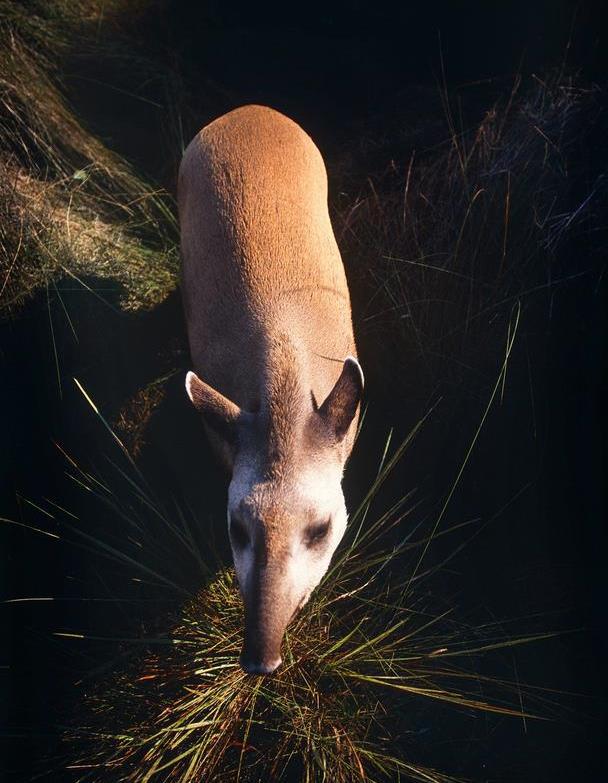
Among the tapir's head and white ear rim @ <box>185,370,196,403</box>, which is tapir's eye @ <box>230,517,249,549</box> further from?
white ear rim @ <box>185,370,196,403</box>

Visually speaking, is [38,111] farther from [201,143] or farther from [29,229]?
[201,143]

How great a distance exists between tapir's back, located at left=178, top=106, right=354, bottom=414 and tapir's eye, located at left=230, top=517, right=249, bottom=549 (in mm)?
631

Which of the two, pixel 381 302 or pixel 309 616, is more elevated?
pixel 381 302

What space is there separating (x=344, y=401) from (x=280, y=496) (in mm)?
500

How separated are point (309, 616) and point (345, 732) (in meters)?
0.56

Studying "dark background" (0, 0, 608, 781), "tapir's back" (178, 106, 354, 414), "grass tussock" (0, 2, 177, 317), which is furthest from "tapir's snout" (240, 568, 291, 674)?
"grass tussock" (0, 2, 177, 317)

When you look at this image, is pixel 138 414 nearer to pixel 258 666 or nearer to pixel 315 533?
pixel 315 533

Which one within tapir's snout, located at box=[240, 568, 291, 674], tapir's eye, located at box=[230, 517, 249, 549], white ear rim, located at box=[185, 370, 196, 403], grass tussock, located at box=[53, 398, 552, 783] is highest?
white ear rim, located at box=[185, 370, 196, 403]

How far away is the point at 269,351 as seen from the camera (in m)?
3.47

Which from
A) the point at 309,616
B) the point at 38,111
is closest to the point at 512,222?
the point at 309,616

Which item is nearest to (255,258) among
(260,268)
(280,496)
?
(260,268)

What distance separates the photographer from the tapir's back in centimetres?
365

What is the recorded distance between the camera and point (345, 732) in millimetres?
3518

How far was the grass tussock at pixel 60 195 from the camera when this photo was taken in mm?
4715
